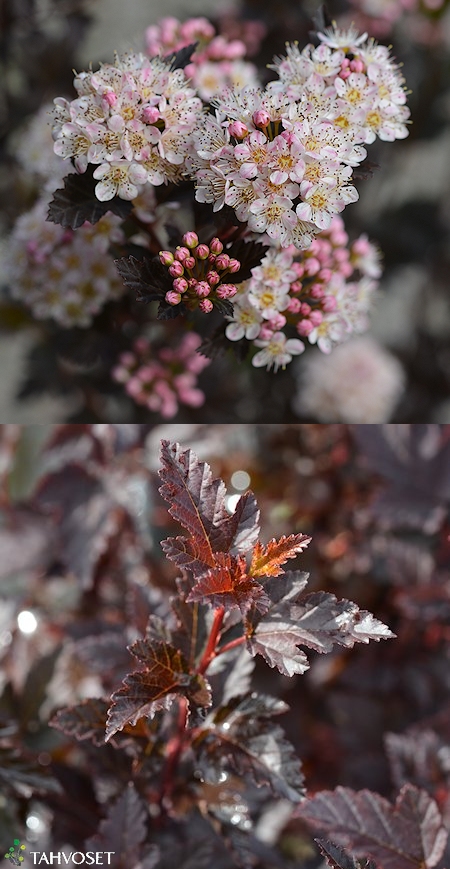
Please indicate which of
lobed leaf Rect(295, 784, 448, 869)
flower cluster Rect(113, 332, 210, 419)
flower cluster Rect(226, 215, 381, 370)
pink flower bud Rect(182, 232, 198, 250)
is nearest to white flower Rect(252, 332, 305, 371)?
flower cluster Rect(226, 215, 381, 370)

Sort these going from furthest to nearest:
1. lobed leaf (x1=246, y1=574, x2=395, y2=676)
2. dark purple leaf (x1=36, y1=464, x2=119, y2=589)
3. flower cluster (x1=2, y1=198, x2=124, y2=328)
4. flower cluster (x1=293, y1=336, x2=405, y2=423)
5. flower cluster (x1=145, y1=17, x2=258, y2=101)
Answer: flower cluster (x1=293, y1=336, x2=405, y2=423), dark purple leaf (x1=36, y1=464, x2=119, y2=589), flower cluster (x1=145, y1=17, x2=258, y2=101), flower cluster (x1=2, y1=198, x2=124, y2=328), lobed leaf (x1=246, y1=574, x2=395, y2=676)

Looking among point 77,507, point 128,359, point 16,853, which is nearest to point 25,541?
point 77,507

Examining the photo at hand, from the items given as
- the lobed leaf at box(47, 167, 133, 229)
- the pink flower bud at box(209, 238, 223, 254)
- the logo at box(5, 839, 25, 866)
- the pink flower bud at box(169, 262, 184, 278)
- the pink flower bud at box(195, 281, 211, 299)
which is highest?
the lobed leaf at box(47, 167, 133, 229)

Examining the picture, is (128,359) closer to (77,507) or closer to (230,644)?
(77,507)

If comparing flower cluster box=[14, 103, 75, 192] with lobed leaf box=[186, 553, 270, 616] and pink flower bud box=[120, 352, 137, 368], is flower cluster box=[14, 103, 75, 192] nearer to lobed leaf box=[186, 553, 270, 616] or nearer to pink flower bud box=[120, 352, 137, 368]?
pink flower bud box=[120, 352, 137, 368]

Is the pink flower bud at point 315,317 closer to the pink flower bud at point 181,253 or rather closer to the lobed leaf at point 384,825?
the pink flower bud at point 181,253
